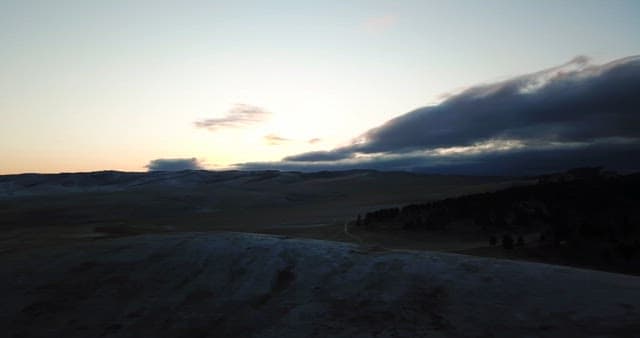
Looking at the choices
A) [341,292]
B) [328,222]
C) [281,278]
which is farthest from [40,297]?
[328,222]

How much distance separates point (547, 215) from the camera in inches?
795

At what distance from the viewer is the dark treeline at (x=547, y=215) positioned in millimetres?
15375

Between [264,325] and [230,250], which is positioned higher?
[230,250]

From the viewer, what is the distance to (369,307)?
778cm

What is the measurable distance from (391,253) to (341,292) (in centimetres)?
237

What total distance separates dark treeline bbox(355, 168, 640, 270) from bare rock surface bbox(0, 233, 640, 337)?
7110 mm

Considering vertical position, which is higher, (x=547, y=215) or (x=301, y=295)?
(x=547, y=215)

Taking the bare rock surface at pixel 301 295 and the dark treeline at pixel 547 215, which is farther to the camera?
the dark treeline at pixel 547 215

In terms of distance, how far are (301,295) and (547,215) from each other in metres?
15.3

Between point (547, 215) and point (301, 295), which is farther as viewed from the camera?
point (547, 215)

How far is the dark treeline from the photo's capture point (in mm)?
15375

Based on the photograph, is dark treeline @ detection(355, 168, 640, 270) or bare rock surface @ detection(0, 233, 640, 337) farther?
dark treeline @ detection(355, 168, 640, 270)

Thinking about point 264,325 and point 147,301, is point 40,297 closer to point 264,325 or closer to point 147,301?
point 147,301

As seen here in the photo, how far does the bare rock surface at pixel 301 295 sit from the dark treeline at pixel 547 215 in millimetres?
7110
